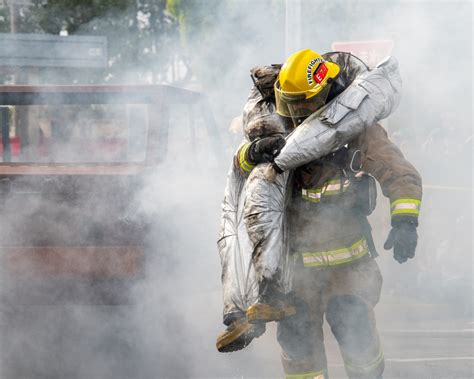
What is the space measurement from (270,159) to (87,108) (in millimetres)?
3213

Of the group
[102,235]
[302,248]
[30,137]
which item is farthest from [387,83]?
[30,137]

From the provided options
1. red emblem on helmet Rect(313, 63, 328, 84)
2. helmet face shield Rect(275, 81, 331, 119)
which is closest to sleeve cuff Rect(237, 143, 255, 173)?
helmet face shield Rect(275, 81, 331, 119)

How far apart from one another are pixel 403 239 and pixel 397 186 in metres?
0.20

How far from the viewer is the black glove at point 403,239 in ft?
9.48

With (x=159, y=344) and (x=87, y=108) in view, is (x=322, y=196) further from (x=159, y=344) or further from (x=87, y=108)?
(x=87, y=108)

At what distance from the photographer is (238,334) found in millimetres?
3053

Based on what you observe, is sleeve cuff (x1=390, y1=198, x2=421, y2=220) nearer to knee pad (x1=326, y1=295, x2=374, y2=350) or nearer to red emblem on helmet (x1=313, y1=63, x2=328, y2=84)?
knee pad (x1=326, y1=295, x2=374, y2=350)

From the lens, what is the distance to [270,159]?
307 centimetres

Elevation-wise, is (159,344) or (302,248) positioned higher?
(302,248)

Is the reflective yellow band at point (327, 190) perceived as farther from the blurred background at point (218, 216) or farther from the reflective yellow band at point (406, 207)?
the blurred background at point (218, 216)

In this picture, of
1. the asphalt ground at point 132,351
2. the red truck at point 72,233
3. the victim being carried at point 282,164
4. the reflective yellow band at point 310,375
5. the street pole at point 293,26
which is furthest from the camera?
the street pole at point 293,26

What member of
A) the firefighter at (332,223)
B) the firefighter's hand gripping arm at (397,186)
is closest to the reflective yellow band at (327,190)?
the firefighter at (332,223)

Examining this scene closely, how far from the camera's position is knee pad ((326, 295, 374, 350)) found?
3.15 meters

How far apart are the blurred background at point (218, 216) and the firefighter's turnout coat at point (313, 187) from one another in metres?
0.93
